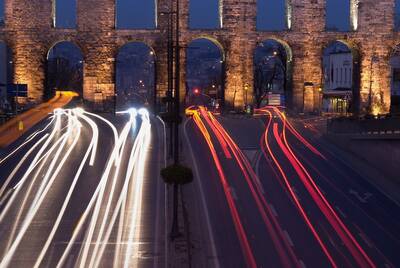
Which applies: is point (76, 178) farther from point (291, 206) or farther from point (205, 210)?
point (291, 206)

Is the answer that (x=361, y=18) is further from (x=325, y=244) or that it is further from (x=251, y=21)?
(x=325, y=244)

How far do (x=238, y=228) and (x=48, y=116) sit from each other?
4185 centimetres

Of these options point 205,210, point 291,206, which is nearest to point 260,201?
point 291,206

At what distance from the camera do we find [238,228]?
93.5 ft

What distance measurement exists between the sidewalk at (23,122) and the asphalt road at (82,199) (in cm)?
87

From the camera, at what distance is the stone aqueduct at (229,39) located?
7250 cm

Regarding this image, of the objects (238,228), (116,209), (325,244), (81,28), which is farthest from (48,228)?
(81,28)

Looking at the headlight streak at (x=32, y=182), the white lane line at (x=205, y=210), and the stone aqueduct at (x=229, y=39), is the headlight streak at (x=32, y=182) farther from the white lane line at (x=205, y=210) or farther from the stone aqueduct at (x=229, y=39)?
the stone aqueduct at (x=229, y=39)

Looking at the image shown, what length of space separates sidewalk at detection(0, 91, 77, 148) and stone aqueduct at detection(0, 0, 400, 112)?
2317 mm

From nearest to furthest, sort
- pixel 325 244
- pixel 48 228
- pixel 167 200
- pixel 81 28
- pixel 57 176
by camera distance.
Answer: pixel 325 244, pixel 48 228, pixel 167 200, pixel 57 176, pixel 81 28

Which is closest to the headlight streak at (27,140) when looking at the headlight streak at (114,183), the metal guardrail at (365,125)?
the headlight streak at (114,183)

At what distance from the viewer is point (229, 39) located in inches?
2918

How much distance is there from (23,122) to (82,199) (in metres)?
28.8

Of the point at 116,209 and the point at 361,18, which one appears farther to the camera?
the point at 361,18
